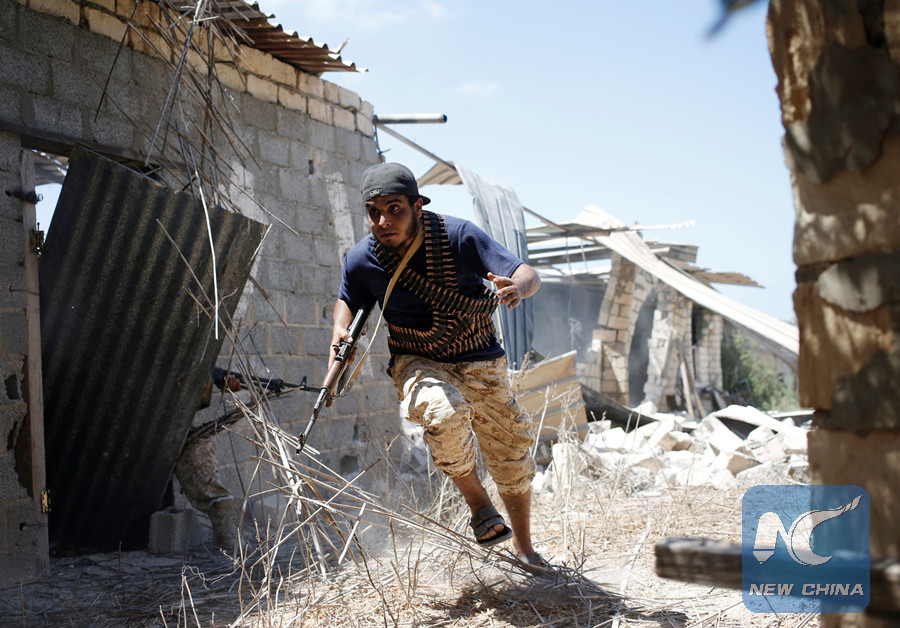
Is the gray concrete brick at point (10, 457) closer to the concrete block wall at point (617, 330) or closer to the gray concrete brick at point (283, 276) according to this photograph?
the gray concrete brick at point (283, 276)

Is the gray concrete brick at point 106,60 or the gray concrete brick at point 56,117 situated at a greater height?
the gray concrete brick at point 106,60

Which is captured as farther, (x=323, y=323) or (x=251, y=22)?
(x=323, y=323)

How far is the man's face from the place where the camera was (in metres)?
3.27

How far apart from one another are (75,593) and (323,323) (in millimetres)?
2804

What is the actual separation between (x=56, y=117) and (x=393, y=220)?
2340 mm

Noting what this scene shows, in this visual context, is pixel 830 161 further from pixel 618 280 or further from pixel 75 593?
pixel 618 280

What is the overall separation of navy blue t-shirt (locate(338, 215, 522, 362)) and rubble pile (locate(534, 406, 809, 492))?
183cm

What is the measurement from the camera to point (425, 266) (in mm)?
3355

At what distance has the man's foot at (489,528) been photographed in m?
3.13

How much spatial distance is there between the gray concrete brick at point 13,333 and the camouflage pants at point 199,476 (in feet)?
3.51

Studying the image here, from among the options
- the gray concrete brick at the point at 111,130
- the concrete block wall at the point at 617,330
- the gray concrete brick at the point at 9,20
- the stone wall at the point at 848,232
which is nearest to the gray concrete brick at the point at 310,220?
the gray concrete brick at the point at 111,130

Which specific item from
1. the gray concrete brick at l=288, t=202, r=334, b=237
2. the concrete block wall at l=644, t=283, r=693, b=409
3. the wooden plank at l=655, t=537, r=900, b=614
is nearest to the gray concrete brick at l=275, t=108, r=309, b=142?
the gray concrete brick at l=288, t=202, r=334, b=237

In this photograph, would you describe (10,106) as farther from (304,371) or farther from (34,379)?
(304,371)

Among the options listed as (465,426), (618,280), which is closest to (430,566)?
(465,426)
